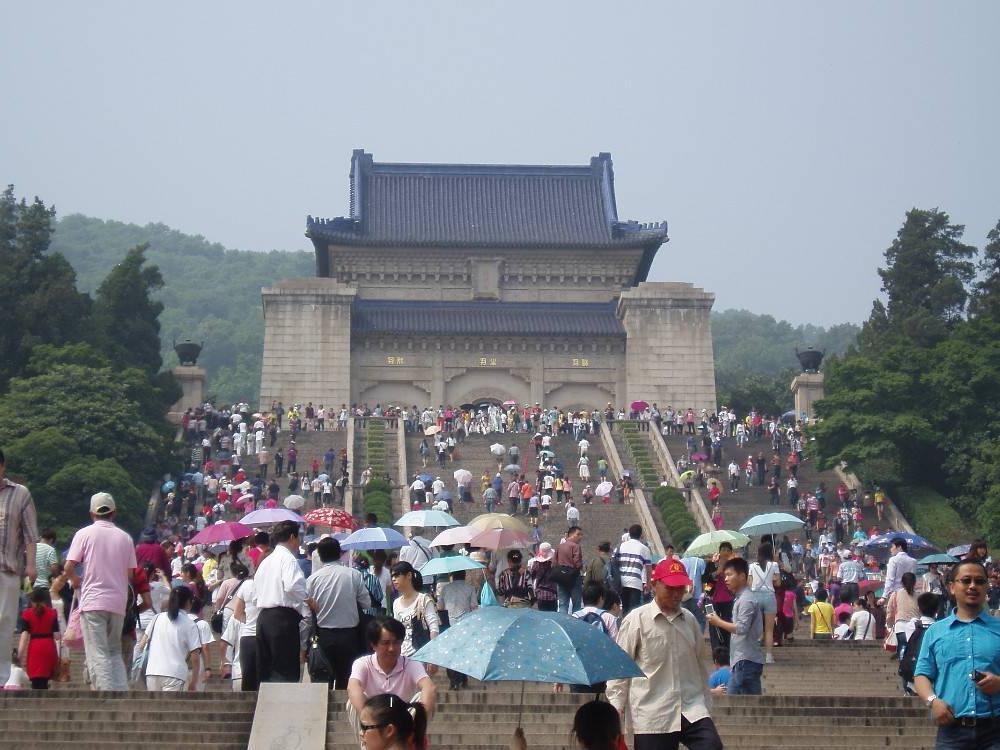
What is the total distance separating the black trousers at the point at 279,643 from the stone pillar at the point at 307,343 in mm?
39516

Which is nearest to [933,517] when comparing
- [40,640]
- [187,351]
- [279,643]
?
[187,351]

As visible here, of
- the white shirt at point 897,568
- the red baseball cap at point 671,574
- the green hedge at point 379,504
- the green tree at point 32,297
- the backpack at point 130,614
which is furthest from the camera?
the green tree at point 32,297

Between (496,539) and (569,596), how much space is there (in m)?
2.21

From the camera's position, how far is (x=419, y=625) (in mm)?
13078

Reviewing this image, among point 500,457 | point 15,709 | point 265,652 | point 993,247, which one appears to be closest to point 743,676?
point 265,652

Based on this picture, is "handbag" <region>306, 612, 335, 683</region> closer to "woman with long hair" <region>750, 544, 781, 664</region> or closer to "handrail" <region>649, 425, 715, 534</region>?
"woman with long hair" <region>750, 544, 781, 664</region>

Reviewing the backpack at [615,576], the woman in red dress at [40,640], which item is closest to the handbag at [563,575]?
the backpack at [615,576]

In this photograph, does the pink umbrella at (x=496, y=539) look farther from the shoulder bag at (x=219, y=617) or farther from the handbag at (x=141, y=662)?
the handbag at (x=141, y=662)

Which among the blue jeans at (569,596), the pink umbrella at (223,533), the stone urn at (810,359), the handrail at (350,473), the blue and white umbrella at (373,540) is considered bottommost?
the blue jeans at (569,596)

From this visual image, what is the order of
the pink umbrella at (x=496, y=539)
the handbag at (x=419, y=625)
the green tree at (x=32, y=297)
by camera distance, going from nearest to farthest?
the handbag at (x=419, y=625) → the pink umbrella at (x=496, y=539) → the green tree at (x=32, y=297)

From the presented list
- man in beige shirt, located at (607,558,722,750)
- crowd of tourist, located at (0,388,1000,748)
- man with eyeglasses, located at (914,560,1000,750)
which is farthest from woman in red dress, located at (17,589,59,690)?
man with eyeglasses, located at (914,560,1000,750)

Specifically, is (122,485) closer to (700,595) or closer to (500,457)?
(500,457)

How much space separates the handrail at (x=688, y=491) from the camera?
36.0 m

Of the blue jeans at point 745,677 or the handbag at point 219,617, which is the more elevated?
the handbag at point 219,617
